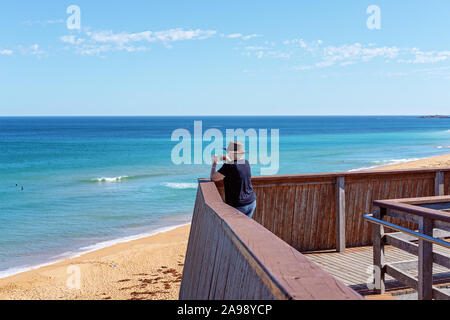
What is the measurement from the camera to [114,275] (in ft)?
40.1

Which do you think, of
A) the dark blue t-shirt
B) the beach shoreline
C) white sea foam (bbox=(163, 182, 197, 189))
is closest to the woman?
the dark blue t-shirt

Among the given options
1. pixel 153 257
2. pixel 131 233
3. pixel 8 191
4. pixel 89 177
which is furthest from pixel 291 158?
pixel 153 257

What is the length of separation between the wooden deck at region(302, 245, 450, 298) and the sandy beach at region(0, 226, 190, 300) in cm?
465

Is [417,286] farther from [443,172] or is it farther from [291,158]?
[291,158]

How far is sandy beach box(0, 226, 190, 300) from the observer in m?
10.6

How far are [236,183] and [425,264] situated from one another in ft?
6.85

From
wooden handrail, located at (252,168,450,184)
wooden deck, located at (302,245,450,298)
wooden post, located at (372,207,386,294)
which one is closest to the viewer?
wooden post, located at (372,207,386,294)

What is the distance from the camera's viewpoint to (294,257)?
67.4 inches

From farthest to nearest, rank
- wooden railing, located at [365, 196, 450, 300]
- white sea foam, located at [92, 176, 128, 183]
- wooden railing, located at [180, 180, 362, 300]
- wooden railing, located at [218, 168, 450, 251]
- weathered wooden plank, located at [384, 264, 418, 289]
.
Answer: white sea foam, located at [92, 176, 128, 183], wooden railing, located at [218, 168, 450, 251], weathered wooden plank, located at [384, 264, 418, 289], wooden railing, located at [365, 196, 450, 300], wooden railing, located at [180, 180, 362, 300]

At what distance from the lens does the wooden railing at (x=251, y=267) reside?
1.41 m

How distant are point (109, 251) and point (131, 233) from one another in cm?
291

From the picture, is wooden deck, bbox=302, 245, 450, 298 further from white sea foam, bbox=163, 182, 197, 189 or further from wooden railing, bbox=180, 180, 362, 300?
white sea foam, bbox=163, 182, 197, 189

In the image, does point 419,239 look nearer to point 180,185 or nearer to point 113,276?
point 113,276

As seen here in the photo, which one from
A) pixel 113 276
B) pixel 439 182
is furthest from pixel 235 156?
pixel 113 276
